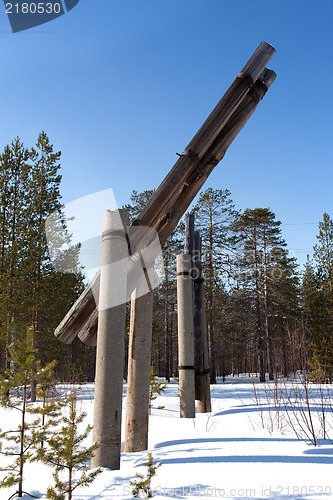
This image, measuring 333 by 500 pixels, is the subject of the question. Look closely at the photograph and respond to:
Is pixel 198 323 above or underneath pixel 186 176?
underneath

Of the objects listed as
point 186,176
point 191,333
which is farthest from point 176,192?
point 191,333

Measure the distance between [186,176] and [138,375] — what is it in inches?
89.1

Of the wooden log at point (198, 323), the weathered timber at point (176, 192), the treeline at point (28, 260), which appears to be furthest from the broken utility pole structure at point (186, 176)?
the treeline at point (28, 260)

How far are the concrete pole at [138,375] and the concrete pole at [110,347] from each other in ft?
2.40

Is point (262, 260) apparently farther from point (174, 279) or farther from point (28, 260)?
point (28, 260)

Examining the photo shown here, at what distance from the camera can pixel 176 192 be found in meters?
3.75

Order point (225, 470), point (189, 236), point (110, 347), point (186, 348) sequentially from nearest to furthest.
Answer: point (225, 470) < point (110, 347) < point (186, 348) < point (189, 236)

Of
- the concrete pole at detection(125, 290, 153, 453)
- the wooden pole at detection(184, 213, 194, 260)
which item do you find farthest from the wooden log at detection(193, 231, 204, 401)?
the concrete pole at detection(125, 290, 153, 453)

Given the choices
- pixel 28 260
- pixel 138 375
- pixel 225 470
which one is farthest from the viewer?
pixel 28 260

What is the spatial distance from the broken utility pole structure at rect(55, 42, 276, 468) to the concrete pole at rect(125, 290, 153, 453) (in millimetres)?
411

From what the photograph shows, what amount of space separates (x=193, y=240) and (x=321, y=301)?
67.2 ft

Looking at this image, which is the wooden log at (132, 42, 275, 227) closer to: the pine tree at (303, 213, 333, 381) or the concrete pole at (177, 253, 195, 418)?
the concrete pole at (177, 253, 195, 418)

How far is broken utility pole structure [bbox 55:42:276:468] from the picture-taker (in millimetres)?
3629

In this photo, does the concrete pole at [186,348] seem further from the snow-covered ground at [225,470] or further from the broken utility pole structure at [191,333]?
the snow-covered ground at [225,470]
